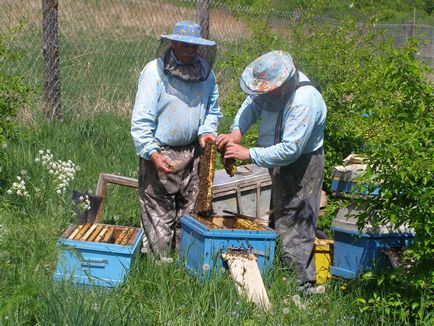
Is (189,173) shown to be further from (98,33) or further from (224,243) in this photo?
(98,33)

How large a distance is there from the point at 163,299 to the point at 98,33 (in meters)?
6.50

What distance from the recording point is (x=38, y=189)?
20.5ft

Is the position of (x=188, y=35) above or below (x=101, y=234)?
above

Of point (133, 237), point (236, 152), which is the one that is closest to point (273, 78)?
point (236, 152)

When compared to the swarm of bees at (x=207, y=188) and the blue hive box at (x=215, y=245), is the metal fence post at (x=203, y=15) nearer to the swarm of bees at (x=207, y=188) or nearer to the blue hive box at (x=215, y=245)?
the swarm of bees at (x=207, y=188)

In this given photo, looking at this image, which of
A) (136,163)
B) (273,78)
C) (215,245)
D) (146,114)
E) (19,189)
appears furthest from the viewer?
(136,163)

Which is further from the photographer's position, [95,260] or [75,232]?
[75,232]

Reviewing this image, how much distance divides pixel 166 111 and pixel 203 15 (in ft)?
12.4

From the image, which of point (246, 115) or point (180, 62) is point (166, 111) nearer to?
point (180, 62)

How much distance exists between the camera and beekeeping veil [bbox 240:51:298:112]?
16.8 feet

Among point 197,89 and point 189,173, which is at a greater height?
point 197,89

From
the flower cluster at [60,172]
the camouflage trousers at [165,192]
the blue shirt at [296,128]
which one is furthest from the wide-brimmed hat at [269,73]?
the flower cluster at [60,172]

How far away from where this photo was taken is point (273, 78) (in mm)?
5141

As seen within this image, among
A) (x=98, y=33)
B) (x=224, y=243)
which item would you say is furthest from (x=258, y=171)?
(x=98, y=33)
